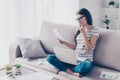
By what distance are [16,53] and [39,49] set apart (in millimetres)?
326

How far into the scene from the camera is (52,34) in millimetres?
3098

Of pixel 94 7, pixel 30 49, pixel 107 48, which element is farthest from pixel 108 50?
pixel 94 7

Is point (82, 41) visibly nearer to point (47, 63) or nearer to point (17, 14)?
point (47, 63)

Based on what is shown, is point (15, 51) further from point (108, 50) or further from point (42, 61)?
point (108, 50)

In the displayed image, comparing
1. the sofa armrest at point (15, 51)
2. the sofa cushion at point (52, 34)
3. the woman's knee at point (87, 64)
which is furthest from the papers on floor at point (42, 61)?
the woman's knee at point (87, 64)

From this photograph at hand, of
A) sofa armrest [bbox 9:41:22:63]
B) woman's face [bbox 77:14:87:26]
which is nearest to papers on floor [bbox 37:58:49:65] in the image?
sofa armrest [bbox 9:41:22:63]

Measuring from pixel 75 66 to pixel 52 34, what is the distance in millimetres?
740

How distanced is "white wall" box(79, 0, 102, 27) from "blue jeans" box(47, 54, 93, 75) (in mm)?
2244

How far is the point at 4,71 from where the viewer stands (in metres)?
2.40

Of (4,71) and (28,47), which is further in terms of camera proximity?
(28,47)

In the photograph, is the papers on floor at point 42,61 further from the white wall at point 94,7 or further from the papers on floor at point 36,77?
the white wall at point 94,7

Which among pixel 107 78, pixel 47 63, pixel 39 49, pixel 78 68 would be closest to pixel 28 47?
pixel 39 49

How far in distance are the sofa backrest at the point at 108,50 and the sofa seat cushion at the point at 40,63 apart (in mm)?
535

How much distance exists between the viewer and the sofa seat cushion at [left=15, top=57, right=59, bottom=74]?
2.61m
